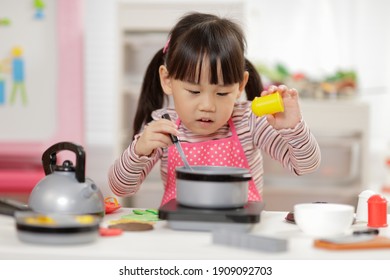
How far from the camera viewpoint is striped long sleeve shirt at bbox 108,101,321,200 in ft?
4.48

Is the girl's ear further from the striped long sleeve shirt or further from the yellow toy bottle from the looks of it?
the yellow toy bottle

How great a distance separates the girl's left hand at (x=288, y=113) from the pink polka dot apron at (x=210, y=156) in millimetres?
195

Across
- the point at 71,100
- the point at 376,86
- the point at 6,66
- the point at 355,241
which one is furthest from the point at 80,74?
the point at 355,241

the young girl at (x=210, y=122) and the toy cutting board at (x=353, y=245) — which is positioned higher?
the young girl at (x=210, y=122)

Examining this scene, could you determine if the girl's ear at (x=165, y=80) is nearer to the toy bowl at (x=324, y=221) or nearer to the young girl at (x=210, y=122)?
the young girl at (x=210, y=122)

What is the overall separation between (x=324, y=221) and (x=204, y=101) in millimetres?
439

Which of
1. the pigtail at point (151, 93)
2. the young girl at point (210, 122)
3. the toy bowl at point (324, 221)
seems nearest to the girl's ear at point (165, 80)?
the young girl at point (210, 122)

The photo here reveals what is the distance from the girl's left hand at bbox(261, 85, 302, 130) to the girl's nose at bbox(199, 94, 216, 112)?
119 millimetres

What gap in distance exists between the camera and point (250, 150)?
1529 millimetres

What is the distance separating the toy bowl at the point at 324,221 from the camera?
99cm

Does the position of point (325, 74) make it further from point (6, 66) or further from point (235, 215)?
point (235, 215)

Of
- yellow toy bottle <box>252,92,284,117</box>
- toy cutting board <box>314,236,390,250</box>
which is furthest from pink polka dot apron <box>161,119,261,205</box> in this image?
toy cutting board <box>314,236,390,250</box>

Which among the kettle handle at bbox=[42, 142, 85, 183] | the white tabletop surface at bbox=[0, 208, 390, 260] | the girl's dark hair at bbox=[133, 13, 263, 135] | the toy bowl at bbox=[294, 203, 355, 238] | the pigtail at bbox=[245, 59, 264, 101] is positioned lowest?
the white tabletop surface at bbox=[0, 208, 390, 260]

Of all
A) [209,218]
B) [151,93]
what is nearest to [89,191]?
[209,218]
